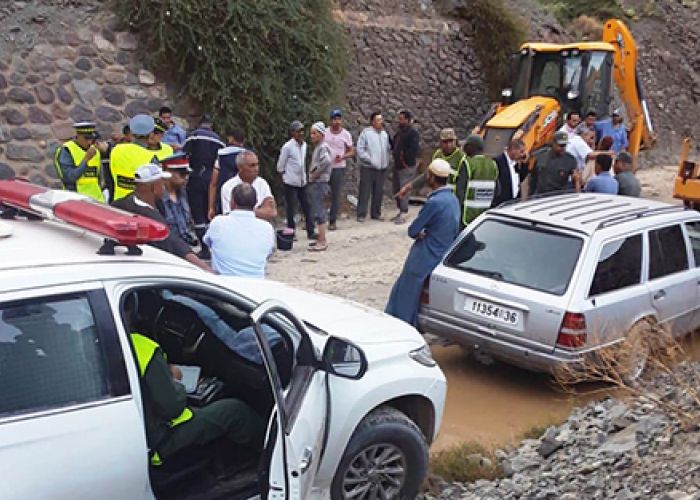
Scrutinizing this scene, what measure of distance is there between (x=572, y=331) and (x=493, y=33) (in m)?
12.8

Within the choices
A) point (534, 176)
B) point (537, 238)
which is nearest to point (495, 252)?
point (537, 238)

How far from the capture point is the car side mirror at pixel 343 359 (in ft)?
13.4

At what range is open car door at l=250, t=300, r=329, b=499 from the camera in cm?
375

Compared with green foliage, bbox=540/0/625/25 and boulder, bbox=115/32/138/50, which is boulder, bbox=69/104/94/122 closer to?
boulder, bbox=115/32/138/50

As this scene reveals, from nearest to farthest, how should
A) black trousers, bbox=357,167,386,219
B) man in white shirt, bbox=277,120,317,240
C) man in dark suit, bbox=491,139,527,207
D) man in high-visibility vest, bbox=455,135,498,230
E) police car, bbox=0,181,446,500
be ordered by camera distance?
police car, bbox=0,181,446,500
man in high-visibility vest, bbox=455,135,498,230
man in dark suit, bbox=491,139,527,207
man in white shirt, bbox=277,120,317,240
black trousers, bbox=357,167,386,219

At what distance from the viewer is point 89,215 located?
12.0ft

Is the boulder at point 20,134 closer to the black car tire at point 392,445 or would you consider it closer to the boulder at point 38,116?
the boulder at point 38,116

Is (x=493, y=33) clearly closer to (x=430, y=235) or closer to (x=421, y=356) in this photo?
(x=430, y=235)

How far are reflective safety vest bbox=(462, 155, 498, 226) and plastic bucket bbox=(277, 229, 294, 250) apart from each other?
3.04 metres

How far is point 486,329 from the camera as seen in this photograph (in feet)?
22.4

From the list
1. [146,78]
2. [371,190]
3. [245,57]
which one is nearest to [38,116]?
[146,78]

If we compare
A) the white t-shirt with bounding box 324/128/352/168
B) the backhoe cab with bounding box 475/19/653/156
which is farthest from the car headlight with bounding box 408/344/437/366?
the backhoe cab with bounding box 475/19/653/156

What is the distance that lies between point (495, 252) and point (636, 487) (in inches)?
→ 121

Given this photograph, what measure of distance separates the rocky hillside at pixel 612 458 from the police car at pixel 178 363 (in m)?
0.68
